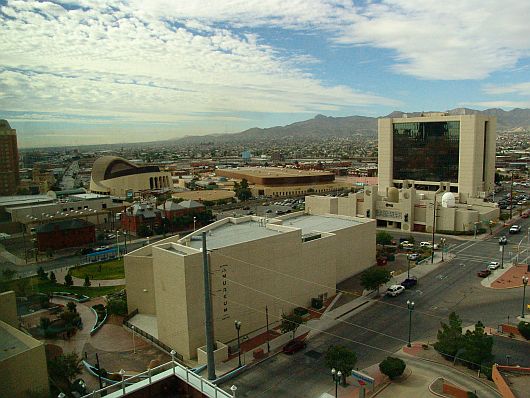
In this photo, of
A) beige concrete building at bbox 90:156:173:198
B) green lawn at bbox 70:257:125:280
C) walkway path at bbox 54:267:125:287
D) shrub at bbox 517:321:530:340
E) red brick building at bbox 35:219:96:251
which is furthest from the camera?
beige concrete building at bbox 90:156:173:198

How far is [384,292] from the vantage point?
21141mm

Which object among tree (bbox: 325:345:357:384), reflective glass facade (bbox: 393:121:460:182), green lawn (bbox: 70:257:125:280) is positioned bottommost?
green lawn (bbox: 70:257:125:280)

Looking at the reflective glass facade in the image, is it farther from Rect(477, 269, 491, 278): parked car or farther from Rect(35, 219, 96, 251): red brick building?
Rect(35, 219, 96, 251): red brick building

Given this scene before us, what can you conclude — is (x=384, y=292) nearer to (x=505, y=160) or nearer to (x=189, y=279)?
(x=189, y=279)

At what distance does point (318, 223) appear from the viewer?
2467cm

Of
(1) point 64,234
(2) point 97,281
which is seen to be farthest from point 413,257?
(1) point 64,234

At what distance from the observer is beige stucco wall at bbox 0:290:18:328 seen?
10860 mm

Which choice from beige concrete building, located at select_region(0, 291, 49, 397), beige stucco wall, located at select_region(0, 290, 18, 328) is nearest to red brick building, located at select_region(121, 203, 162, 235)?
beige stucco wall, located at select_region(0, 290, 18, 328)

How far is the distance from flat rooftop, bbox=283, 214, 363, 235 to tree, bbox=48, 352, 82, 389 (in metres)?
12.0

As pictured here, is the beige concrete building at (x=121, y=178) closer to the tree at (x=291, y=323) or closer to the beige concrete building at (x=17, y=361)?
the tree at (x=291, y=323)

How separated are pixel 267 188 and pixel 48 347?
4761 centimetres

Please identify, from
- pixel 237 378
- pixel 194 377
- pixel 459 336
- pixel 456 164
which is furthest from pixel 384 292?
pixel 456 164

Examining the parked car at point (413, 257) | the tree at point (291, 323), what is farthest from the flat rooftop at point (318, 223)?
the tree at point (291, 323)

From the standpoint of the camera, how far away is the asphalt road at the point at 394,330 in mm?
13508
